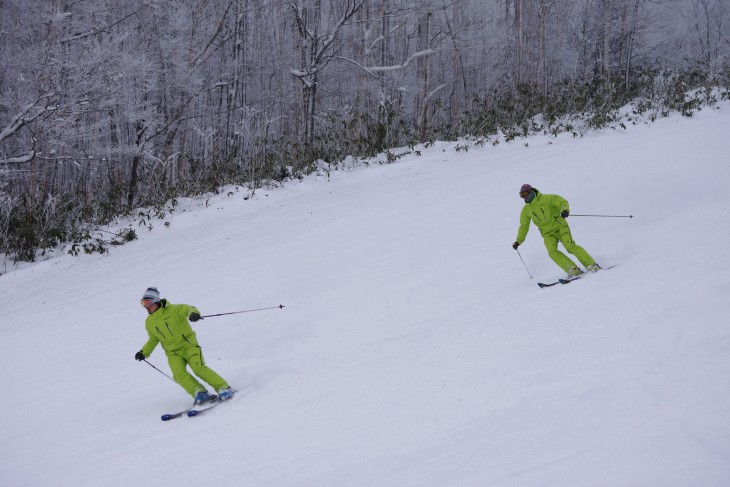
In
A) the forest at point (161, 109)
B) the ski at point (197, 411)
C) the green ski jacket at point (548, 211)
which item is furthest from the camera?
the forest at point (161, 109)

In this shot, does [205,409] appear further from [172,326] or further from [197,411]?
[172,326]

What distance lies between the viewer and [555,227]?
657 centimetres

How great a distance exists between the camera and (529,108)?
50.4ft

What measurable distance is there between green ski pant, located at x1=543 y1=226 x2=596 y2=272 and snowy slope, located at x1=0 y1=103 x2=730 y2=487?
363 millimetres

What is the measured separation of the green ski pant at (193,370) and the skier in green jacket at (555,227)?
4.21 metres

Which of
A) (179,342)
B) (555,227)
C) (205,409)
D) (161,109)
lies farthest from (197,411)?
(161,109)

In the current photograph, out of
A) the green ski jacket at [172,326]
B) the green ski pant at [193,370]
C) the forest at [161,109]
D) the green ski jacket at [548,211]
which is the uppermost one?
the forest at [161,109]

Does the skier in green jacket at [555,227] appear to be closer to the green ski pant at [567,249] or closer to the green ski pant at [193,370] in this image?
the green ski pant at [567,249]

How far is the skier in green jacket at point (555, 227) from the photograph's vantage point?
639 centimetres

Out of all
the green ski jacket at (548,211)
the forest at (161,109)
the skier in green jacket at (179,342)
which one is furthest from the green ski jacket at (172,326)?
the forest at (161,109)

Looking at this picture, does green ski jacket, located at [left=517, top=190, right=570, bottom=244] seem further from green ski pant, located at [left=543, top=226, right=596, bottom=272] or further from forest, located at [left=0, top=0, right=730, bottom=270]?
forest, located at [left=0, top=0, right=730, bottom=270]

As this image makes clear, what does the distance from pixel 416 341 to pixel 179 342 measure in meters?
2.59

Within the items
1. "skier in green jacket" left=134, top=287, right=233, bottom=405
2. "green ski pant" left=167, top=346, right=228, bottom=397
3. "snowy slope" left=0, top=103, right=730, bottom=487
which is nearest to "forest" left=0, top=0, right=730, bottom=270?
"snowy slope" left=0, top=103, right=730, bottom=487

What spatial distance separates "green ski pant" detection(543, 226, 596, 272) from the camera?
6375 mm
